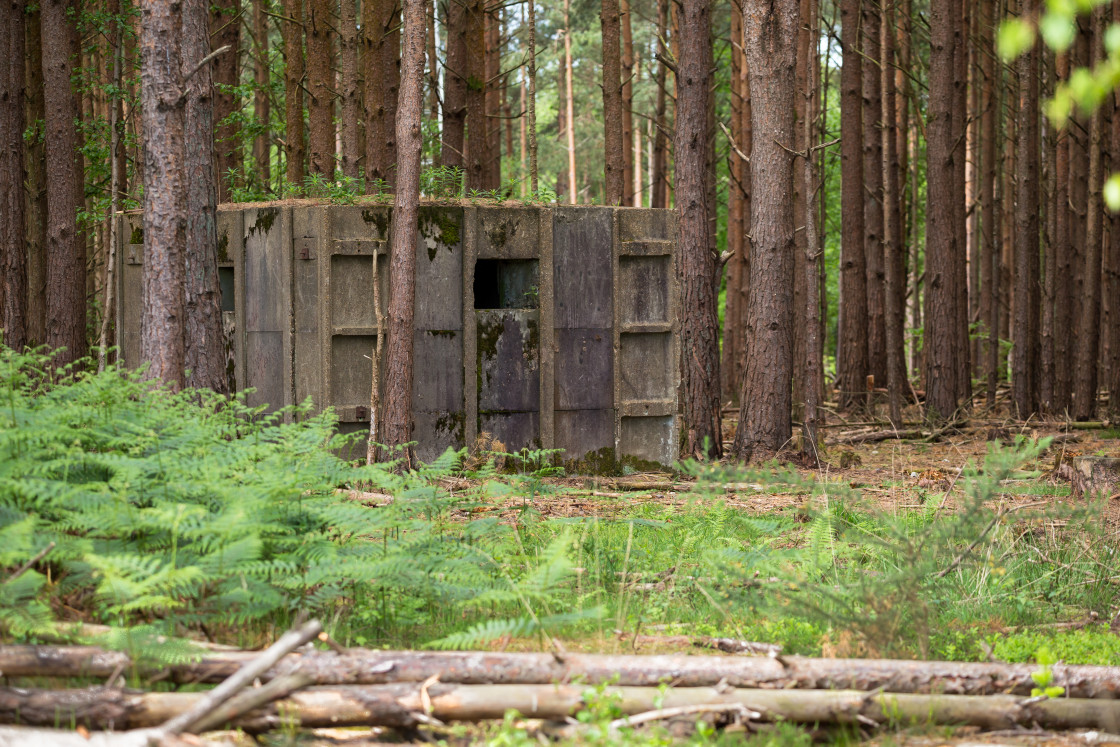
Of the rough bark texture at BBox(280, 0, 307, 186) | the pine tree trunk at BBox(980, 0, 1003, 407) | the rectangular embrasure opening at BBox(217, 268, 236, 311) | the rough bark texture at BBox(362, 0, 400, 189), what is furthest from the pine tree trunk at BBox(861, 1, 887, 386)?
the rectangular embrasure opening at BBox(217, 268, 236, 311)

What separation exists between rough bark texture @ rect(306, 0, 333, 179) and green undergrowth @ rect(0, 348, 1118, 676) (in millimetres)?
8192

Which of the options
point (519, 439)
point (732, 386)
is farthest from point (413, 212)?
point (732, 386)

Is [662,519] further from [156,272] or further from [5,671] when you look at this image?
[5,671]

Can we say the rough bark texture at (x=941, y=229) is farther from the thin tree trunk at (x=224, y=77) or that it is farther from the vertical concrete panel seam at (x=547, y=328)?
the thin tree trunk at (x=224, y=77)

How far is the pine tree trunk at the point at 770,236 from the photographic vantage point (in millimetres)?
11930

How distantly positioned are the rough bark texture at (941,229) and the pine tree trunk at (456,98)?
739cm

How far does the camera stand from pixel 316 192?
1127cm

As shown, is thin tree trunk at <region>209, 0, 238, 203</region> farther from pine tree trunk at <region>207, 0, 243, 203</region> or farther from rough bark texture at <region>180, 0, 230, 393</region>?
rough bark texture at <region>180, 0, 230, 393</region>

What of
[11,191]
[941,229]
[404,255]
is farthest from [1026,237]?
[11,191]

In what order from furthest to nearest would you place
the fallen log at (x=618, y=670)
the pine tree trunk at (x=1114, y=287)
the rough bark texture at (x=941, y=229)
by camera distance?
1. the pine tree trunk at (x=1114, y=287)
2. the rough bark texture at (x=941, y=229)
3. the fallen log at (x=618, y=670)

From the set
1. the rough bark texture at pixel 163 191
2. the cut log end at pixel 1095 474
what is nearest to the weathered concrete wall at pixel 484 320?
the rough bark texture at pixel 163 191

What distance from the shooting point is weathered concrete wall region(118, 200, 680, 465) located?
1058 cm

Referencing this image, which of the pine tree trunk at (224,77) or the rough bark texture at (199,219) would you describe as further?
the pine tree trunk at (224,77)

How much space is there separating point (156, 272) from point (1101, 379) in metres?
23.4
